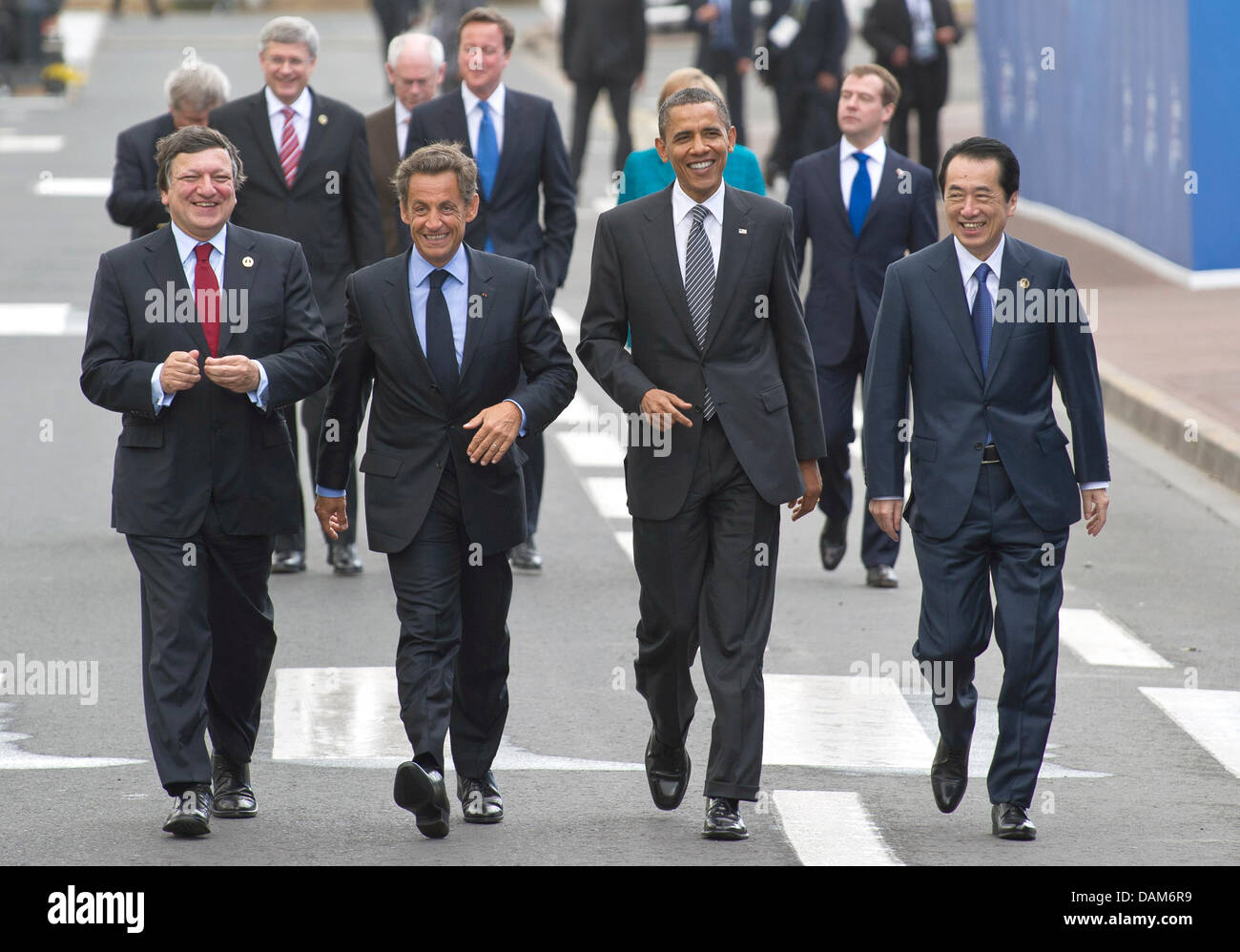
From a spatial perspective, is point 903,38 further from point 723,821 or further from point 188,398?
point 723,821

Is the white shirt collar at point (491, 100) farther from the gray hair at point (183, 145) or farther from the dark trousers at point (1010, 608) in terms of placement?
the dark trousers at point (1010, 608)

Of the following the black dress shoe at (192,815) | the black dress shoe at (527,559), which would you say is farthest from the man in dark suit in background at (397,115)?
the black dress shoe at (192,815)

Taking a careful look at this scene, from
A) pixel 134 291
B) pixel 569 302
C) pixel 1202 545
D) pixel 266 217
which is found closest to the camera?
pixel 134 291

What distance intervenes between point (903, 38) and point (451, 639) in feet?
48.4

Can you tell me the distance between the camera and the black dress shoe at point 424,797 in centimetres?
654

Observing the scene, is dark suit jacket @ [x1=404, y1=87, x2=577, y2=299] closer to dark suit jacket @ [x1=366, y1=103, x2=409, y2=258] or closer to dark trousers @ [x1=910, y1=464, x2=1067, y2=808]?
dark suit jacket @ [x1=366, y1=103, x2=409, y2=258]

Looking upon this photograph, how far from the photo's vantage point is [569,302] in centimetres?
1798

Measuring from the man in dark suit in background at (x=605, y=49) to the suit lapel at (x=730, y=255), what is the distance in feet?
51.4

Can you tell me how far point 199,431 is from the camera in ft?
22.7

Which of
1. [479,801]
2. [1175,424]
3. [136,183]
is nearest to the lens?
[479,801]

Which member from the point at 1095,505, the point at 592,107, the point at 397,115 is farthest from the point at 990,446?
the point at 592,107
